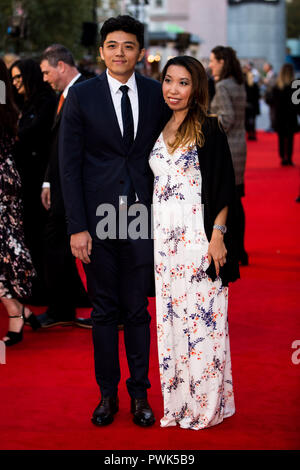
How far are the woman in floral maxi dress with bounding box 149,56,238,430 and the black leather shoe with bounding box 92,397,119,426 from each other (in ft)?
1.00

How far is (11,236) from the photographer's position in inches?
216

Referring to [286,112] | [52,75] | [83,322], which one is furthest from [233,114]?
[286,112]

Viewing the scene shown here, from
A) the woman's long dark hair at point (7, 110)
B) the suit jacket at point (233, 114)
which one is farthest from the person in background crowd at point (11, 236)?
the suit jacket at point (233, 114)

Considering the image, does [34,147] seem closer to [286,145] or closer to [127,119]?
[127,119]

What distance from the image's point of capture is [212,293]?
3930 millimetres

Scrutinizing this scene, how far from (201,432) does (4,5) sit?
35.2m

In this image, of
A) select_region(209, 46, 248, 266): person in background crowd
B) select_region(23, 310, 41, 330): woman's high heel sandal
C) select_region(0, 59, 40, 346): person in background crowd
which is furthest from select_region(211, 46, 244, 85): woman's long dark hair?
select_region(23, 310, 41, 330): woman's high heel sandal

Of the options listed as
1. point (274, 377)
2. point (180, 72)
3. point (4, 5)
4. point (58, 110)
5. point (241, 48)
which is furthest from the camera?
point (241, 48)

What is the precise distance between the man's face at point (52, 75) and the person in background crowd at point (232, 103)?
206cm

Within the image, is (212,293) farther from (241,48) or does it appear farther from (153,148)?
(241,48)

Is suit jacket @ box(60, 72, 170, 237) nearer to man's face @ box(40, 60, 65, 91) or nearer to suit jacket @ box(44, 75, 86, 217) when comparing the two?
suit jacket @ box(44, 75, 86, 217)

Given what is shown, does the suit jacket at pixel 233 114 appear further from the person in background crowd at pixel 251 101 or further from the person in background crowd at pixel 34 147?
the person in background crowd at pixel 251 101

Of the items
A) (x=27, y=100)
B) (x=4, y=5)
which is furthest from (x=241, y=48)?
(x=27, y=100)

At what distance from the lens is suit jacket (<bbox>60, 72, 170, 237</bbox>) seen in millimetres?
3947
